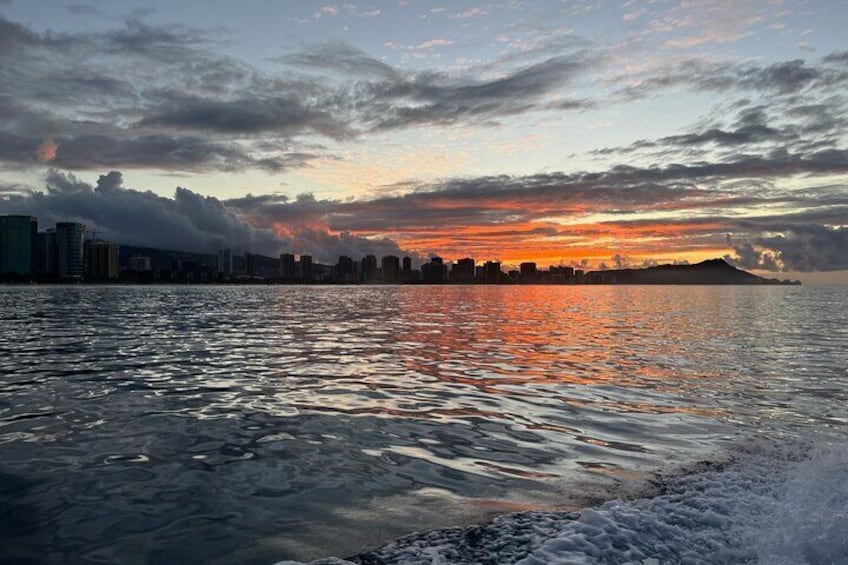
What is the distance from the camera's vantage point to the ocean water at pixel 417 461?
805 centimetres

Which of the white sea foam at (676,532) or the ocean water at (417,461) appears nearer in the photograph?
the white sea foam at (676,532)

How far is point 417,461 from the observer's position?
39.5ft

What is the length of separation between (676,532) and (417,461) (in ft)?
17.6

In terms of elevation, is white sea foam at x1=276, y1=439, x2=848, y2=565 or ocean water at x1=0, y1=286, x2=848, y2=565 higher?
white sea foam at x1=276, y1=439, x2=848, y2=565

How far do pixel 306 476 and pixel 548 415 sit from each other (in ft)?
26.0

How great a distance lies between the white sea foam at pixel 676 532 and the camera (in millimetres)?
7512

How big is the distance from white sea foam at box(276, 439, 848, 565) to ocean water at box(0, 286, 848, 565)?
4 centimetres

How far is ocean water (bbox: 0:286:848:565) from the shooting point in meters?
8.05

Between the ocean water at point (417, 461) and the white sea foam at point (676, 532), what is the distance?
0.12 ft

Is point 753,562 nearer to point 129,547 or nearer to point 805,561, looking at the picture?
point 805,561

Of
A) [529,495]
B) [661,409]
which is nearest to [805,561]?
[529,495]

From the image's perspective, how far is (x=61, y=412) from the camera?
615 inches

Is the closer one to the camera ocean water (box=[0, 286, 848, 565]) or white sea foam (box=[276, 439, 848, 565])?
white sea foam (box=[276, 439, 848, 565])

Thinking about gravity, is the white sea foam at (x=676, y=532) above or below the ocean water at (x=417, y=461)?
above
